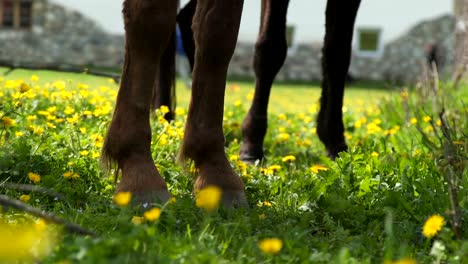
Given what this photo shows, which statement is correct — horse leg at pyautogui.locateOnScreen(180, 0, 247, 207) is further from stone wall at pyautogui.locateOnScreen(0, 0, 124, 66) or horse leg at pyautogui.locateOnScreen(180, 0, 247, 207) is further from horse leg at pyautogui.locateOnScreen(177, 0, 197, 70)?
stone wall at pyautogui.locateOnScreen(0, 0, 124, 66)

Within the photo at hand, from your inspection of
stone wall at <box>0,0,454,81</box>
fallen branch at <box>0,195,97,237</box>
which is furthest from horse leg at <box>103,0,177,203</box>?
stone wall at <box>0,0,454,81</box>

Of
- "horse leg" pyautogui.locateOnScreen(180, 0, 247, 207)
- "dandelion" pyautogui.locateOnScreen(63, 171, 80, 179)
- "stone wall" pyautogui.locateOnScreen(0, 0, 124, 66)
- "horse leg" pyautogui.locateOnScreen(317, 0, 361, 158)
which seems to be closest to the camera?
"horse leg" pyautogui.locateOnScreen(180, 0, 247, 207)

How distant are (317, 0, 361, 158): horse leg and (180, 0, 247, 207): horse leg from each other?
5.13 feet

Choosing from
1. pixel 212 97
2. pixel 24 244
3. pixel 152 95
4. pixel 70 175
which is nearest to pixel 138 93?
pixel 152 95

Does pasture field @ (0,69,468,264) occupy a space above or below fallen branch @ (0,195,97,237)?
below

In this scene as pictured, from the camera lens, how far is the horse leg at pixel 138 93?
2.70 metres

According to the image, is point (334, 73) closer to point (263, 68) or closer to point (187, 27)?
point (263, 68)

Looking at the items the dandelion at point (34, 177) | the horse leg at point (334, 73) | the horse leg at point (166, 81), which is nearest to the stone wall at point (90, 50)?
the horse leg at point (166, 81)

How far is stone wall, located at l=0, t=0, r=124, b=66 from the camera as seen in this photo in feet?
74.5

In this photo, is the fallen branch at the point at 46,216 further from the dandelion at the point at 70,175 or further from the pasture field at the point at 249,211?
the dandelion at the point at 70,175

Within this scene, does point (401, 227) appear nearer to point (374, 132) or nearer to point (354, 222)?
point (354, 222)

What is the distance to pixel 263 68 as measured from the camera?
4.58m

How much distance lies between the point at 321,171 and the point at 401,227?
1.94 feet

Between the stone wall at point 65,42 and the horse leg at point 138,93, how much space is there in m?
20.0
